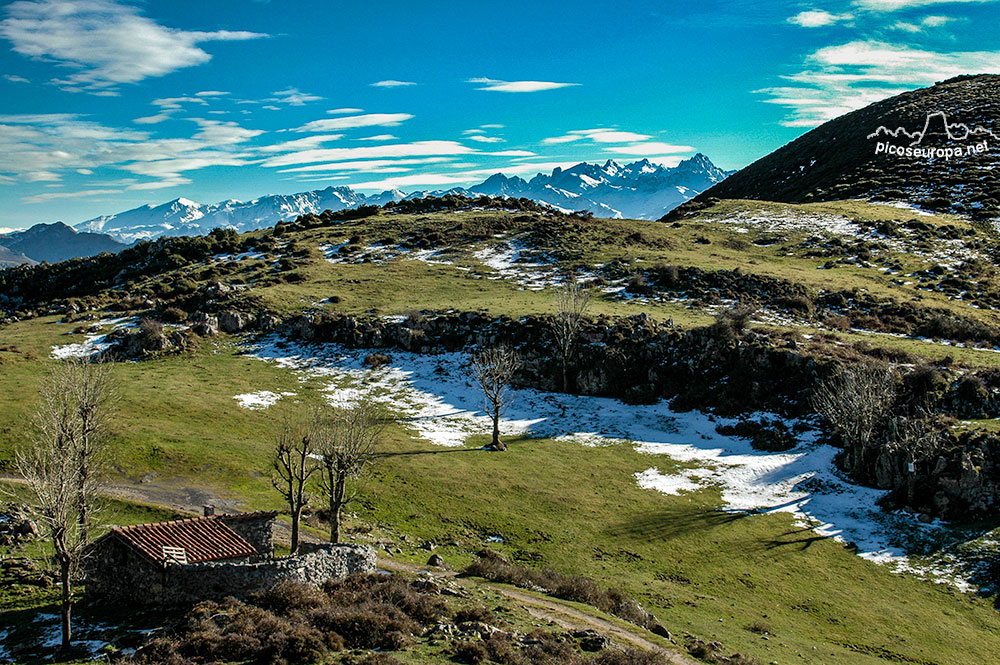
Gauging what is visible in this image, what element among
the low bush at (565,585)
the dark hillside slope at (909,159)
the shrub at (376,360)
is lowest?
the low bush at (565,585)

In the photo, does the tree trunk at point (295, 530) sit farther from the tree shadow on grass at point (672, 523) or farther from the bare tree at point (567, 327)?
the bare tree at point (567, 327)

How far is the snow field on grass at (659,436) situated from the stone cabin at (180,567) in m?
25.8

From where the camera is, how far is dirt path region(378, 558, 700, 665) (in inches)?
948

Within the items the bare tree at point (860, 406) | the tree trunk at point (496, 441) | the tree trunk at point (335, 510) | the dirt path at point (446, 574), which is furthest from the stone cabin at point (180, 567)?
the bare tree at point (860, 406)

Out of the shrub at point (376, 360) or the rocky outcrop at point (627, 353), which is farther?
the shrub at point (376, 360)

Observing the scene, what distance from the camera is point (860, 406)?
44.5 m

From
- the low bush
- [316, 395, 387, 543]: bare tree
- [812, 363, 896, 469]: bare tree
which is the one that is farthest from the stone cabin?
[812, 363, 896, 469]: bare tree

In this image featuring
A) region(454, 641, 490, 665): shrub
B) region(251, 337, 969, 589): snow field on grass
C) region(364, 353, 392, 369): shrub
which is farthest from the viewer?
region(364, 353, 392, 369): shrub

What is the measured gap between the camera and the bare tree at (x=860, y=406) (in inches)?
1750

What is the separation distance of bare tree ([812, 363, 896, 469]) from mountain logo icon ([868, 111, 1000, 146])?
448ft

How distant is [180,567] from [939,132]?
7411 inches

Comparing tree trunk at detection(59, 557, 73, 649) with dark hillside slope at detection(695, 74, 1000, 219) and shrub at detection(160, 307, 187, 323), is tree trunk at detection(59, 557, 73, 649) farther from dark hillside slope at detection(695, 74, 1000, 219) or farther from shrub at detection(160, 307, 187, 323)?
dark hillside slope at detection(695, 74, 1000, 219)

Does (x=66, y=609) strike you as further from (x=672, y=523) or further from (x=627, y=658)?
(x=672, y=523)

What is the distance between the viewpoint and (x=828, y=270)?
291 feet
